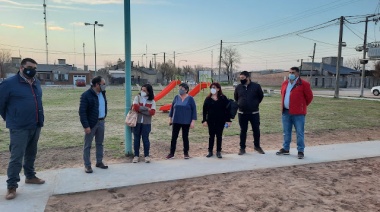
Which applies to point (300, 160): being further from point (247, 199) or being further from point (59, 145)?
point (59, 145)

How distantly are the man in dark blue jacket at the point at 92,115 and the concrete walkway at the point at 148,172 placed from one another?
0.32m

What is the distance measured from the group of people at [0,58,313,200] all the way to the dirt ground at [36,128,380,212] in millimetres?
806

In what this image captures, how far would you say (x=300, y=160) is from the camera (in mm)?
6461

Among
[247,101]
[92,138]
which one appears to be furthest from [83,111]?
[247,101]

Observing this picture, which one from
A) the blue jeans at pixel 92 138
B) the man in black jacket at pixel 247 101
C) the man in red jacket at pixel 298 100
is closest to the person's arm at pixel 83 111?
the blue jeans at pixel 92 138

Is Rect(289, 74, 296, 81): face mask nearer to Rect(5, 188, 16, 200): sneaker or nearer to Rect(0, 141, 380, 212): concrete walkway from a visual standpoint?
Rect(0, 141, 380, 212): concrete walkway

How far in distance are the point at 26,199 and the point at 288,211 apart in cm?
353

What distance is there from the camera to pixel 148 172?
5.53 m

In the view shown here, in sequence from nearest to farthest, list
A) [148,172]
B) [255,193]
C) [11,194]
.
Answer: [11,194] < [255,193] < [148,172]

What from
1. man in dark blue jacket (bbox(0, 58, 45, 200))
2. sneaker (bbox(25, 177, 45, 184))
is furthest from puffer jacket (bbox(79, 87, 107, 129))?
sneaker (bbox(25, 177, 45, 184))

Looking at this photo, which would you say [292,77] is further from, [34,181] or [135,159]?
[34,181]

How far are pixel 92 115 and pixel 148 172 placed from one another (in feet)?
4.58

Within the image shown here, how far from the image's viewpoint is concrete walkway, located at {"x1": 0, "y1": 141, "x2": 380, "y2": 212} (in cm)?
446

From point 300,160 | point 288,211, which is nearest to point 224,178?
point 288,211
